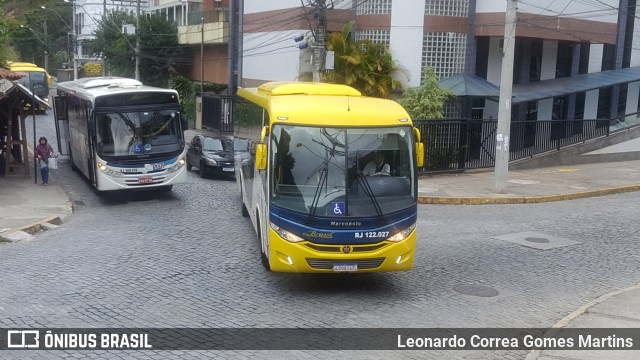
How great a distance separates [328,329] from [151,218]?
354 inches

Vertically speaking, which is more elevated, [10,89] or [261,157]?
[10,89]

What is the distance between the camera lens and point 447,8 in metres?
27.6

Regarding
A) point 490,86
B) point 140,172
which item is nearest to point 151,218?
point 140,172

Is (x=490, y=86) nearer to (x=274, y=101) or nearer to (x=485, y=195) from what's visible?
(x=485, y=195)

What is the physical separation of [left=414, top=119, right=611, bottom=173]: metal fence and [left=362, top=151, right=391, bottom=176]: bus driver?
1323 cm

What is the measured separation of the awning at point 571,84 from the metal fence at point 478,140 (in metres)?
1.57

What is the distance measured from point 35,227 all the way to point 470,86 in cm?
1685

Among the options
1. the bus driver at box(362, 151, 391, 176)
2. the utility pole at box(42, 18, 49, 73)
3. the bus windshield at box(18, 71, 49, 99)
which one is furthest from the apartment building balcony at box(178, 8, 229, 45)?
the utility pole at box(42, 18, 49, 73)

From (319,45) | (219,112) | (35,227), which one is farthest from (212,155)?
(219,112)

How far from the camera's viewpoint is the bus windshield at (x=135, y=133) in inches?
729

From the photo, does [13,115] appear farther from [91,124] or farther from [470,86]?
[470,86]

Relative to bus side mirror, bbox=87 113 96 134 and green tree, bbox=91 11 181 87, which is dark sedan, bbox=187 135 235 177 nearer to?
bus side mirror, bbox=87 113 96 134

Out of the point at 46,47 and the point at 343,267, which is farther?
the point at 46,47

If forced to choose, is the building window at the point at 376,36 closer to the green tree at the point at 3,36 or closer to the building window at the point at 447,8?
the building window at the point at 447,8
